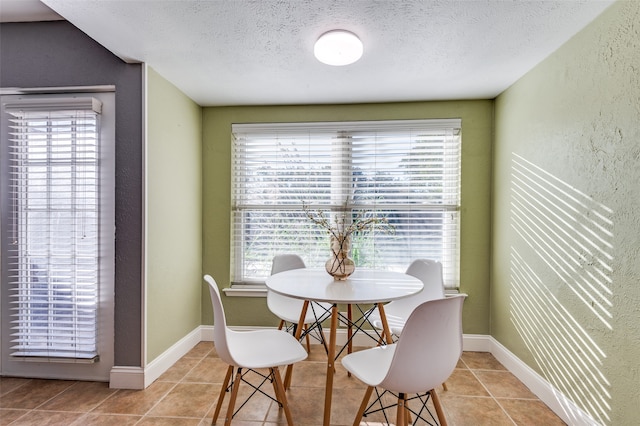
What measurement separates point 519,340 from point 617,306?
3.34ft

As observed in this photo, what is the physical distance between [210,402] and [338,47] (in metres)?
2.42

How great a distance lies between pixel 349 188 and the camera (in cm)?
311

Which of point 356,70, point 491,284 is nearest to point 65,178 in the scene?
point 356,70

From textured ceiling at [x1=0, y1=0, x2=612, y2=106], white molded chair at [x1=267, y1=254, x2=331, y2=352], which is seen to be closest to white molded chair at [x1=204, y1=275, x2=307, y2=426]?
white molded chair at [x1=267, y1=254, x2=331, y2=352]

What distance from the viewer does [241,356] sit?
1.69 meters

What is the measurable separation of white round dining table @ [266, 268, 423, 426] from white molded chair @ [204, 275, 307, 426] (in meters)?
0.21

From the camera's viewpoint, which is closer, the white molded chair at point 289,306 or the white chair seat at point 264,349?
the white chair seat at point 264,349

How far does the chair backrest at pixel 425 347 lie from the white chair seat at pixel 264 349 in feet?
1.81

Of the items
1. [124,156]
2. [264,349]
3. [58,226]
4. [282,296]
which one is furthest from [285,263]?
[58,226]

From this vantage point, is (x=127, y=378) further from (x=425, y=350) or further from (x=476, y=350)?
(x=476, y=350)

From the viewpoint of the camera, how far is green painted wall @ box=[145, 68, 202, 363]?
2.37 meters

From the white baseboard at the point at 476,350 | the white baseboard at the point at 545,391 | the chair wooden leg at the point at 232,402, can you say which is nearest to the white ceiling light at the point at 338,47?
the chair wooden leg at the point at 232,402

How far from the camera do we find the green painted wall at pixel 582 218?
1.54 meters

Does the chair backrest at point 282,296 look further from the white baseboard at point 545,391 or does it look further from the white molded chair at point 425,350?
the white baseboard at point 545,391
